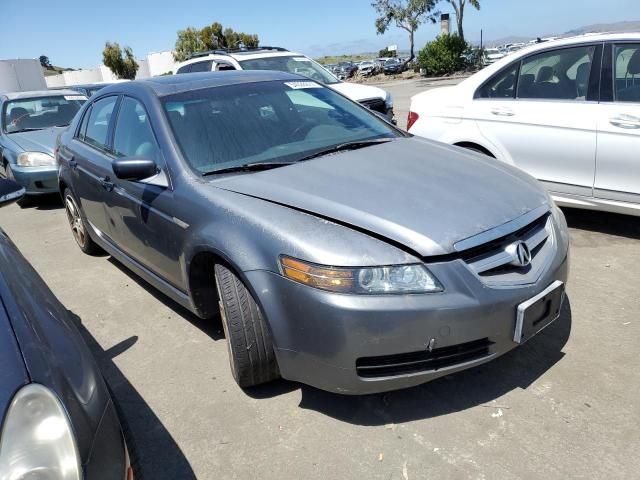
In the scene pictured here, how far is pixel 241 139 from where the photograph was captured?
10.5 feet

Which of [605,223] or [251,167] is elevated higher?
[251,167]

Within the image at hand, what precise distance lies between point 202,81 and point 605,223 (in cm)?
374

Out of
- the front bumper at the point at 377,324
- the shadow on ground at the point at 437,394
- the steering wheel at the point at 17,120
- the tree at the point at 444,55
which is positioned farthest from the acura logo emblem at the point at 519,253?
the tree at the point at 444,55

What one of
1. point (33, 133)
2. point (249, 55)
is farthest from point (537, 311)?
point (249, 55)

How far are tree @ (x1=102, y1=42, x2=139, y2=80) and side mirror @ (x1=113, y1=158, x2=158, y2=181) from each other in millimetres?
47553

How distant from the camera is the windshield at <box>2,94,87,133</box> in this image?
8.27m

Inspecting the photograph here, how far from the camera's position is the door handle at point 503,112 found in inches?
186

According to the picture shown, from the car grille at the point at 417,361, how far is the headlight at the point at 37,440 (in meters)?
1.19

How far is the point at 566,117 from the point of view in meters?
4.36

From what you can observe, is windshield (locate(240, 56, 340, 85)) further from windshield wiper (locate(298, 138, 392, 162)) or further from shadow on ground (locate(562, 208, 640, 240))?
windshield wiper (locate(298, 138, 392, 162))

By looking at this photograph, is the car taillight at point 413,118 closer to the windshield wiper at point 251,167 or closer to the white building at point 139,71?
the windshield wiper at point 251,167

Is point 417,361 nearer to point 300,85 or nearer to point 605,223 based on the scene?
point 300,85

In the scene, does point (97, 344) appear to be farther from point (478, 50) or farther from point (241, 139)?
point (478, 50)

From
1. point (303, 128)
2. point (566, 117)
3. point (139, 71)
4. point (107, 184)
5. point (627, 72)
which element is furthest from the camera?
point (139, 71)
